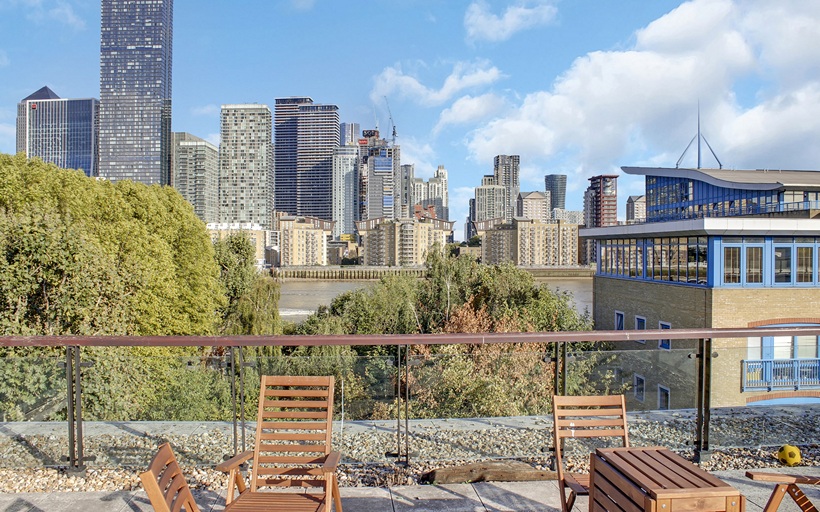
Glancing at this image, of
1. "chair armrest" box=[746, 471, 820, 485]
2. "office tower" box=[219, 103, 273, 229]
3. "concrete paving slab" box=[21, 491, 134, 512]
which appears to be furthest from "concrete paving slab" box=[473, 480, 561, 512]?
"office tower" box=[219, 103, 273, 229]

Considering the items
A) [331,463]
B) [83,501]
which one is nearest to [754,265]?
[331,463]

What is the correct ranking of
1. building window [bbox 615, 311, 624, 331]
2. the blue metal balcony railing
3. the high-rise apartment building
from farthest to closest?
the high-rise apartment building < building window [bbox 615, 311, 624, 331] < the blue metal balcony railing

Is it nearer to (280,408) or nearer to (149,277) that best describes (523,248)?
(149,277)

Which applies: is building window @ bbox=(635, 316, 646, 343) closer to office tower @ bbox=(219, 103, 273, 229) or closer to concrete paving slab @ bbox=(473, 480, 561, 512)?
concrete paving slab @ bbox=(473, 480, 561, 512)

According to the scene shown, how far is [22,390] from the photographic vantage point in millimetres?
4434

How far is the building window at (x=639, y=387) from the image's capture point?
4.66m

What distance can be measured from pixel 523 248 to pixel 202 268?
11842 cm

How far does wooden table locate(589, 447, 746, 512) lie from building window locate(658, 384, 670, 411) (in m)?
1.80

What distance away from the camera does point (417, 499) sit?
3.69 meters

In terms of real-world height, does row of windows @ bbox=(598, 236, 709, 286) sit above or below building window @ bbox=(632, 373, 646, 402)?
above

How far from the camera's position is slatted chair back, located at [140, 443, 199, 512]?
2238mm

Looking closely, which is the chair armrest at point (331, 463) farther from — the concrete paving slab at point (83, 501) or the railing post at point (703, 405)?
the railing post at point (703, 405)

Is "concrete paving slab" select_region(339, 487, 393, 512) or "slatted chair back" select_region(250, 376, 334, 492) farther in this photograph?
"concrete paving slab" select_region(339, 487, 393, 512)

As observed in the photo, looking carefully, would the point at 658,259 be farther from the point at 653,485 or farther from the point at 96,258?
the point at 653,485
